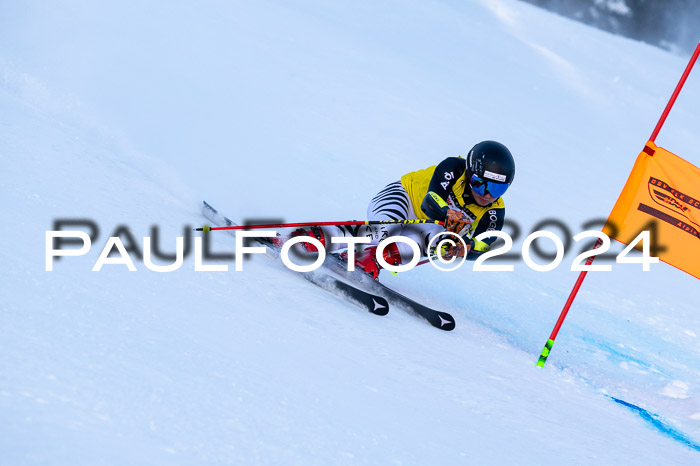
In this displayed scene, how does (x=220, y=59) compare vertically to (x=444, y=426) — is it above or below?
above

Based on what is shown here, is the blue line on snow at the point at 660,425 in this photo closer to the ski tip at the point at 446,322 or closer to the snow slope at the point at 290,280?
the snow slope at the point at 290,280

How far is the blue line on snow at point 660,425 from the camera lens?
328 cm

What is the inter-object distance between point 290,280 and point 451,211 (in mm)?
1100

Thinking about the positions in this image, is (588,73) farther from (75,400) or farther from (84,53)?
(75,400)

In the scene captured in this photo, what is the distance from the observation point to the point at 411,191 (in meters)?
4.59

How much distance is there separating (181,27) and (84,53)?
2.23m

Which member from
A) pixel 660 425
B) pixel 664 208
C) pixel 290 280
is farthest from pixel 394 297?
pixel 664 208

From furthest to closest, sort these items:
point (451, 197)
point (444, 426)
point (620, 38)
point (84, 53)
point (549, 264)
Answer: point (620, 38), point (84, 53), point (549, 264), point (451, 197), point (444, 426)

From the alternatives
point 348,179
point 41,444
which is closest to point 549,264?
point 348,179

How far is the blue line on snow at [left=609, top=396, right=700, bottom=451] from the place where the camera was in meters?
3.28

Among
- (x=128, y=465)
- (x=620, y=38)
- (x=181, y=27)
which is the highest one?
(x=620, y=38)

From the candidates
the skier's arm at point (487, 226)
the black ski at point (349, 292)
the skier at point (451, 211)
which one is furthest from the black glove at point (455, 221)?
the black ski at point (349, 292)

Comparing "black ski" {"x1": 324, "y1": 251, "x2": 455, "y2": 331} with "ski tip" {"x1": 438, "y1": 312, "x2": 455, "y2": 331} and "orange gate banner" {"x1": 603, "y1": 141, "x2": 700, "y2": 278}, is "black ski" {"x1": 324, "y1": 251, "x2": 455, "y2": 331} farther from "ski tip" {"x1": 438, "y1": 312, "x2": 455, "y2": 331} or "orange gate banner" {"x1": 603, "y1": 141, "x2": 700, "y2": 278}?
"orange gate banner" {"x1": 603, "y1": 141, "x2": 700, "y2": 278}

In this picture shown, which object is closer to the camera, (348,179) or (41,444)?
(41,444)
